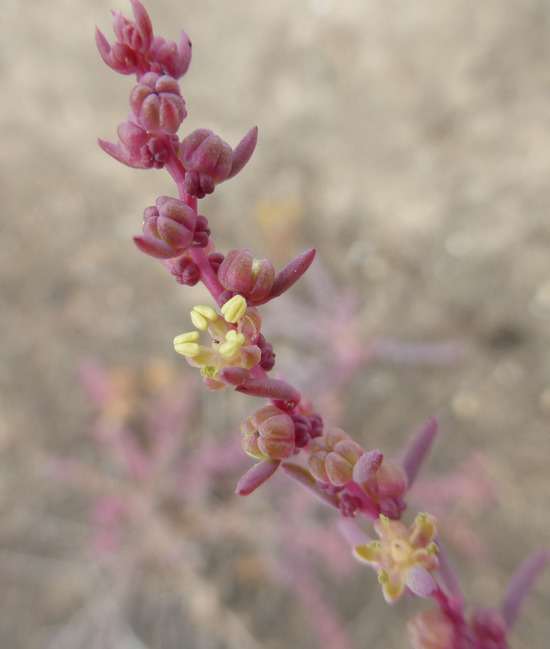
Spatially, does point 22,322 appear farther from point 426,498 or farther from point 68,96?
point 426,498

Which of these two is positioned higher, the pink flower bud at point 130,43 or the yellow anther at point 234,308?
the pink flower bud at point 130,43

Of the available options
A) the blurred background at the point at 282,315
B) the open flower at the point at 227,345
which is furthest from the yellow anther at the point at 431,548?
the blurred background at the point at 282,315

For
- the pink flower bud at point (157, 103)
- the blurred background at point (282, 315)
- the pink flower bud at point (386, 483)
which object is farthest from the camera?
the blurred background at point (282, 315)

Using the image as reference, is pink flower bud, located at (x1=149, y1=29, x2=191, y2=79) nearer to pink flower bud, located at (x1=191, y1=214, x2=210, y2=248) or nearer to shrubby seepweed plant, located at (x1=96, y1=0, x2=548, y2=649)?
shrubby seepweed plant, located at (x1=96, y1=0, x2=548, y2=649)

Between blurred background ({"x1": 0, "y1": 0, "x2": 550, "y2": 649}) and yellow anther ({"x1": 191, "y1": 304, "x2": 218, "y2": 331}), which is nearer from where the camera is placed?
yellow anther ({"x1": 191, "y1": 304, "x2": 218, "y2": 331})

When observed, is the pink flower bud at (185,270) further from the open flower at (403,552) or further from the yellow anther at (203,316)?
the open flower at (403,552)

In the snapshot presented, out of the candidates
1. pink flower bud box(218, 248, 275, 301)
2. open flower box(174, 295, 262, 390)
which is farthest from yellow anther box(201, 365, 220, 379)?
pink flower bud box(218, 248, 275, 301)

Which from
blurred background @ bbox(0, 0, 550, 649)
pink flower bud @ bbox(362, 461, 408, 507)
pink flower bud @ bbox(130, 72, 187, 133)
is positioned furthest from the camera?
blurred background @ bbox(0, 0, 550, 649)

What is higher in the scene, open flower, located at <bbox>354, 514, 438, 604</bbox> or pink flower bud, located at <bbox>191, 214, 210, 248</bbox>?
pink flower bud, located at <bbox>191, 214, 210, 248</bbox>

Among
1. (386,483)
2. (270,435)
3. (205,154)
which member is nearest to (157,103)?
(205,154)
